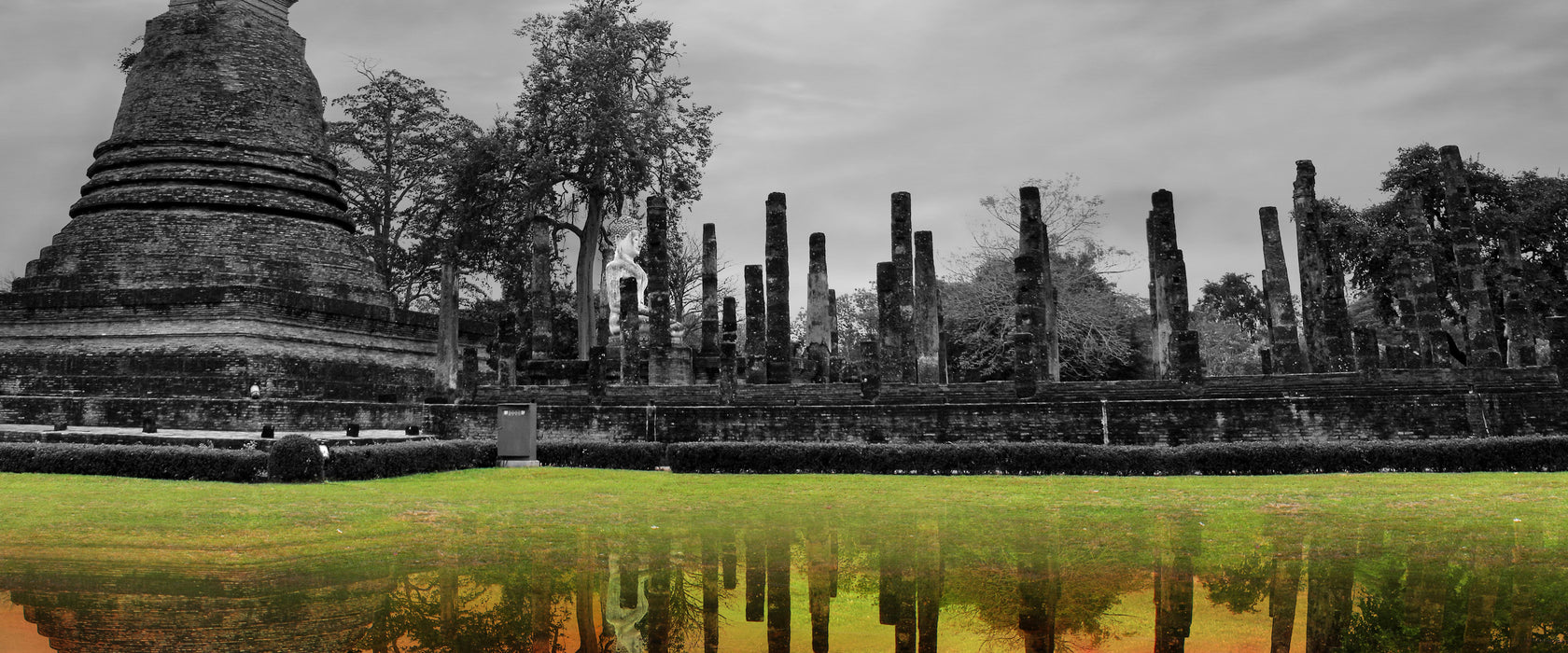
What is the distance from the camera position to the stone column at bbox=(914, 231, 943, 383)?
80.8ft

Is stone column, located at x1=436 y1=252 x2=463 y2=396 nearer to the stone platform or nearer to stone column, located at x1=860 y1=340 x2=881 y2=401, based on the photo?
the stone platform

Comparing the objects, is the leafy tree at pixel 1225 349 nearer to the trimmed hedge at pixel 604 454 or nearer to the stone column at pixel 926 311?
the stone column at pixel 926 311

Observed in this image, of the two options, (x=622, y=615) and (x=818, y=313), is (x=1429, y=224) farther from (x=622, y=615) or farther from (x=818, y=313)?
(x=622, y=615)

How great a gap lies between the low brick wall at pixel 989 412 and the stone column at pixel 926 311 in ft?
15.9

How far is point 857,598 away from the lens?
5430 mm

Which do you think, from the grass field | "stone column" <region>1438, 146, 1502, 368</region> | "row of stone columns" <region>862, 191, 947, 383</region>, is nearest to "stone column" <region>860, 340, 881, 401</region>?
"row of stone columns" <region>862, 191, 947, 383</region>

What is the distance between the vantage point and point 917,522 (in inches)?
341

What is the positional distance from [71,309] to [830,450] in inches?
612

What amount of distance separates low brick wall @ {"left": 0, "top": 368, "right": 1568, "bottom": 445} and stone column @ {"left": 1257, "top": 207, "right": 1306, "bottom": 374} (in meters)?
4.14

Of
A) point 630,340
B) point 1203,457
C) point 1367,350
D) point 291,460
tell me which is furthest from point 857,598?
point 630,340

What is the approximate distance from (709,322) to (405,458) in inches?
534

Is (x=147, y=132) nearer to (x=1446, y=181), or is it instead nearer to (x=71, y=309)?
(x=71, y=309)

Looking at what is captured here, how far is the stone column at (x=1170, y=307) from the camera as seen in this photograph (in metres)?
17.8

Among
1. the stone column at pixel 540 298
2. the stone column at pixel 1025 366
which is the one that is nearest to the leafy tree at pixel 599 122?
the stone column at pixel 540 298
